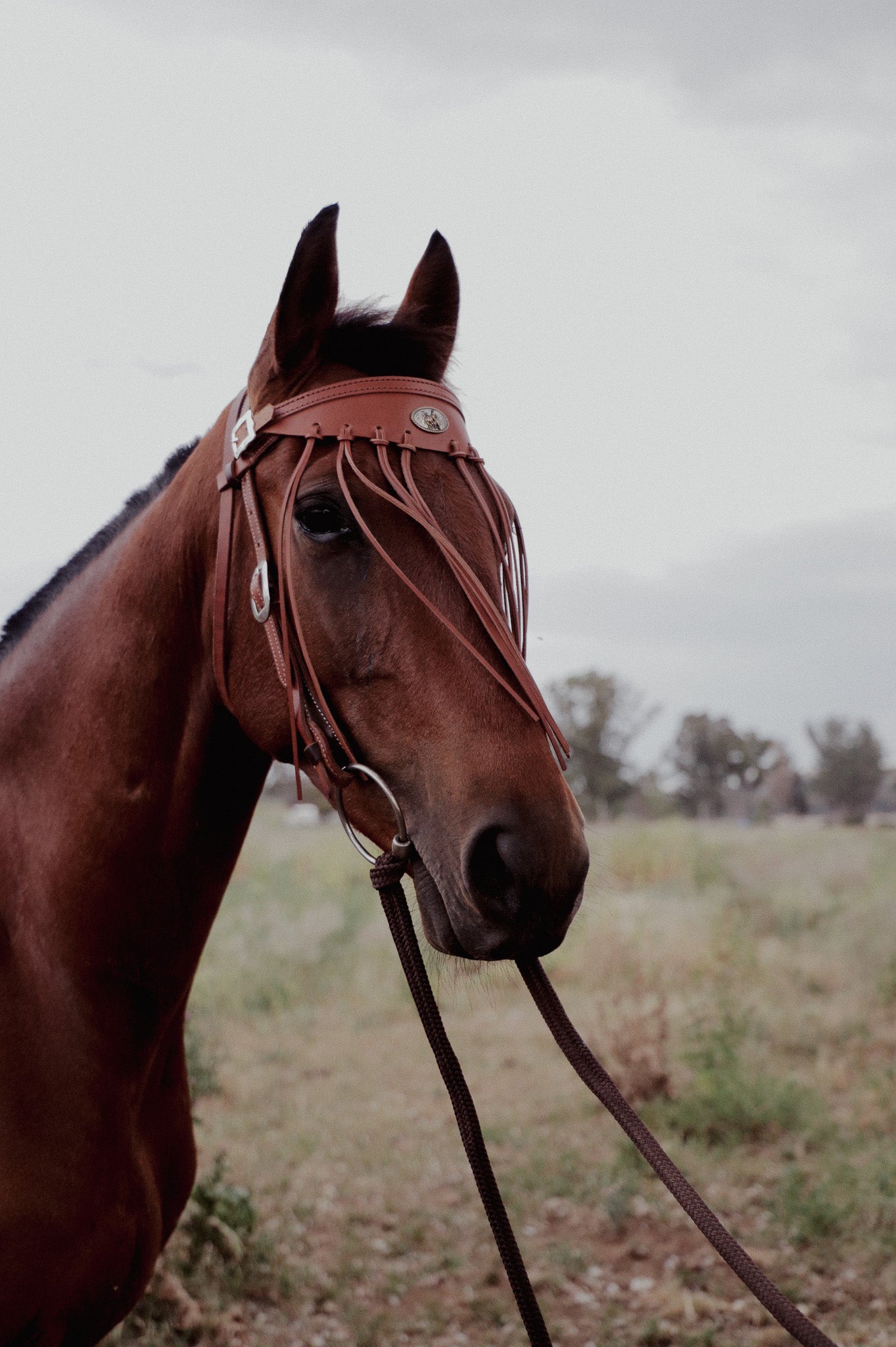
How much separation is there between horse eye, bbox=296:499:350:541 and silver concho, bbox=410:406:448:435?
24 centimetres

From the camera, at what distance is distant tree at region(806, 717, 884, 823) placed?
13.3 meters

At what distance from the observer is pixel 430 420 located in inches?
76.4

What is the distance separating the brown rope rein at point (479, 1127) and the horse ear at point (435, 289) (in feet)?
4.06

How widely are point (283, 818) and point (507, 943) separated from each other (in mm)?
24916

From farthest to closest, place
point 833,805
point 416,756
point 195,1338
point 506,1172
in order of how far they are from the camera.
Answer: point 833,805 → point 506,1172 → point 195,1338 → point 416,756

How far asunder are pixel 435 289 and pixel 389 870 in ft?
4.41

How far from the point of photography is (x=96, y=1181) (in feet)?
6.40

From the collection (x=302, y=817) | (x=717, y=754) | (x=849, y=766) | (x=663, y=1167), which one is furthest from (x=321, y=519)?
(x=302, y=817)

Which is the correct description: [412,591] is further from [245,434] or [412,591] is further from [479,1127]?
[479,1127]

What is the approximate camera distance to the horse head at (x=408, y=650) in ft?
5.20

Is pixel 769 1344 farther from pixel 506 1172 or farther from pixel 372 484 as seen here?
pixel 372 484

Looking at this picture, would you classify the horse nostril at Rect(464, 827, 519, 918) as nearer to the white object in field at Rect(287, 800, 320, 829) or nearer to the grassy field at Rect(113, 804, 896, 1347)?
the grassy field at Rect(113, 804, 896, 1347)

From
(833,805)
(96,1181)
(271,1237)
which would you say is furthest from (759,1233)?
(833,805)

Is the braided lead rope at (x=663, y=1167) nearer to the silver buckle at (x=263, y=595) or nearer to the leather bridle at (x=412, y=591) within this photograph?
the leather bridle at (x=412, y=591)
